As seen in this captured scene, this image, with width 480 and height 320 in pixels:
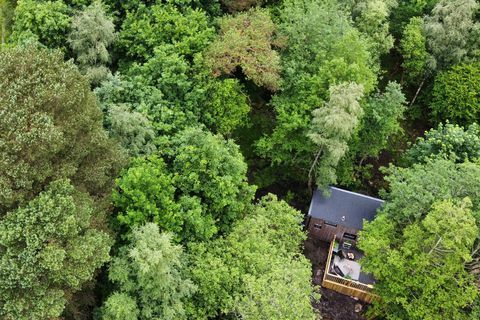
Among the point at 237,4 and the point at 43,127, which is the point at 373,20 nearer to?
the point at 237,4

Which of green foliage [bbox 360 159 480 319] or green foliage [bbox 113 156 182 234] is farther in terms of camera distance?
green foliage [bbox 360 159 480 319]

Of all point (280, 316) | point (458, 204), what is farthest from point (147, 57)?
point (458, 204)

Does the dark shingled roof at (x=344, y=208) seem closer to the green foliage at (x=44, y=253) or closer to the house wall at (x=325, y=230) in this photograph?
the house wall at (x=325, y=230)

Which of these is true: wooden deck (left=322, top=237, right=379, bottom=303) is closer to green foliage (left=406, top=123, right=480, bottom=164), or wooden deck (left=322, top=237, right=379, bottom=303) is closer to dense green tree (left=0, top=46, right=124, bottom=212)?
green foliage (left=406, top=123, right=480, bottom=164)

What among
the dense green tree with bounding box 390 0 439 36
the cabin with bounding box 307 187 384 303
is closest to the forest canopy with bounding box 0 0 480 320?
the cabin with bounding box 307 187 384 303

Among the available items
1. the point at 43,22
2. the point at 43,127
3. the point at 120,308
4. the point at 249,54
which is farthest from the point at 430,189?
the point at 43,22
